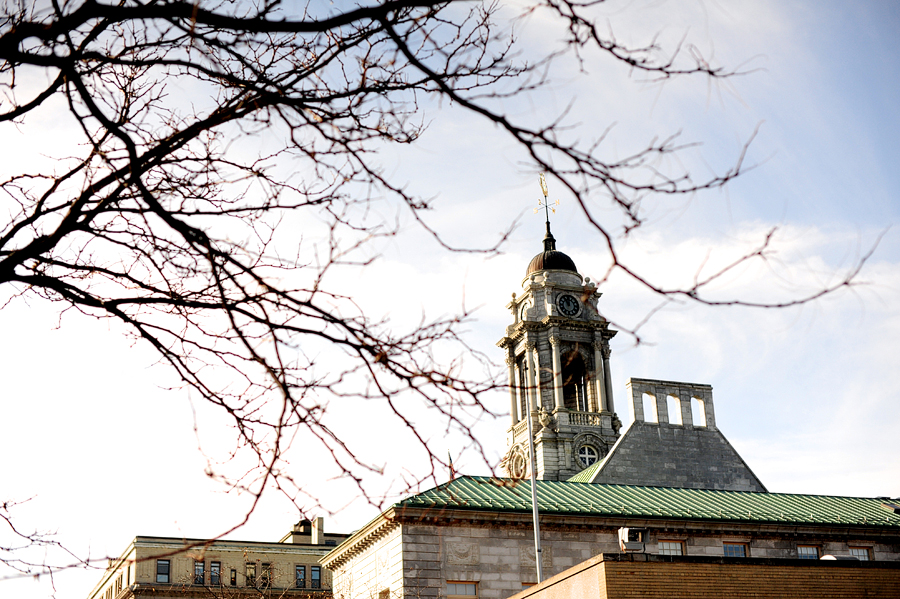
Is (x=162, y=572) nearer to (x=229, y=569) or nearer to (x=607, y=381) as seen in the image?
(x=229, y=569)

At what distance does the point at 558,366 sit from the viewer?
61.3 meters

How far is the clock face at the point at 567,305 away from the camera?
66.1 meters

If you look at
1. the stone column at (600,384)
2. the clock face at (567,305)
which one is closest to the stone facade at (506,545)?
the stone column at (600,384)

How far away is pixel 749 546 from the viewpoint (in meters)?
36.2

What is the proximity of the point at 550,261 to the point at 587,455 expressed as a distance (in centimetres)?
1438

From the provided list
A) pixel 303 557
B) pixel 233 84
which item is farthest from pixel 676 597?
pixel 303 557

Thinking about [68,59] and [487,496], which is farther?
[487,496]

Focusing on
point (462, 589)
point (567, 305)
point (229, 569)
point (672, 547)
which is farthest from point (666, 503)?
point (229, 569)

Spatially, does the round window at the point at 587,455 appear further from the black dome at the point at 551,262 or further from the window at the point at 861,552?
the window at the point at 861,552

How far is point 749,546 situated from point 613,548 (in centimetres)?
554

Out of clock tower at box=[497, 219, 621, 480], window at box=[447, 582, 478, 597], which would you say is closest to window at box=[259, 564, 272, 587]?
clock tower at box=[497, 219, 621, 480]

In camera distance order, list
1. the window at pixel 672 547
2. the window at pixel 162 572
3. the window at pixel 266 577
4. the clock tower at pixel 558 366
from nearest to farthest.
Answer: the window at pixel 672 547 < the window at pixel 266 577 < the clock tower at pixel 558 366 < the window at pixel 162 572

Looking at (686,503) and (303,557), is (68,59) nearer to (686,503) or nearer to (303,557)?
(686,503)

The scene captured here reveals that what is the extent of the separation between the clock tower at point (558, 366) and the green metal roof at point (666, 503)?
20.8m
